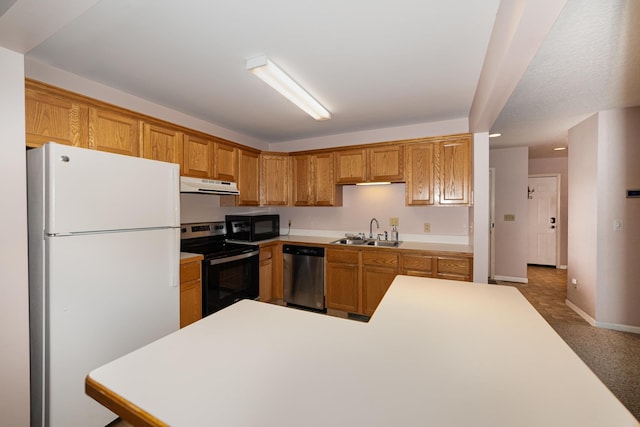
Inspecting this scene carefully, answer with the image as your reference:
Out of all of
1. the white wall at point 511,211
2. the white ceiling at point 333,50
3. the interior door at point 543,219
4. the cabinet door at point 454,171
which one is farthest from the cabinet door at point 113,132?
the interior door at point 543,219


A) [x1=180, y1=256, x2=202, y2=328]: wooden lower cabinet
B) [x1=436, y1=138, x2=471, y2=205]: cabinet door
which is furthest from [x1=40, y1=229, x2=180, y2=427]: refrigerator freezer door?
[x1=436, y1=138, x2=471, y2=205]: cabinet door

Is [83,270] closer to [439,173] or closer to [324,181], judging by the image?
[324,181]

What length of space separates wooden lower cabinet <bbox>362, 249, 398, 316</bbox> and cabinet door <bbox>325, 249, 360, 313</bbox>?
0.09m

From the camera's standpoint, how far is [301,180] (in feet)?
12.7

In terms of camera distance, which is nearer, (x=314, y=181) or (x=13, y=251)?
(x=13, y=251)

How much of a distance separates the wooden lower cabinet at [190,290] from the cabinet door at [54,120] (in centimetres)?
121

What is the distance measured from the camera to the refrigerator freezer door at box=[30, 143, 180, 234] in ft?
4.97

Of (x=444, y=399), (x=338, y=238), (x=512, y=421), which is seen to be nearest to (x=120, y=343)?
(x=444, y=399)

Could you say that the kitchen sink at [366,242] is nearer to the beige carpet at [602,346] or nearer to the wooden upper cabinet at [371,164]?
the wooden upper cabinet at [371,164]

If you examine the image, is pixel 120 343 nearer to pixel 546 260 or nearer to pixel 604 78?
pixel 604 78

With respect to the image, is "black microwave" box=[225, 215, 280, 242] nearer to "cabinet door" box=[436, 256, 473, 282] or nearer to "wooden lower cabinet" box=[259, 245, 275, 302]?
"wooden lower cabinet" box=[259, 245, 275, 302]

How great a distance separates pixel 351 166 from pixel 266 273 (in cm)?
179

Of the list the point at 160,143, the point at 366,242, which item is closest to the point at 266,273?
the point at 366,242

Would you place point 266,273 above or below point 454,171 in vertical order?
below
